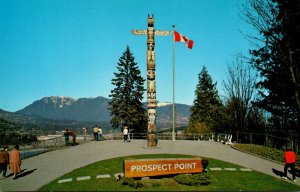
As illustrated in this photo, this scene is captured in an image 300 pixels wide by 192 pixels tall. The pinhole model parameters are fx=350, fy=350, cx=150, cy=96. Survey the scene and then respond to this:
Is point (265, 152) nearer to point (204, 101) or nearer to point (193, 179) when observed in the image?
point (193, 179)

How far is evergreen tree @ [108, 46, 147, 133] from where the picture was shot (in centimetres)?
5056

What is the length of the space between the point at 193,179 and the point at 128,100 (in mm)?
35877

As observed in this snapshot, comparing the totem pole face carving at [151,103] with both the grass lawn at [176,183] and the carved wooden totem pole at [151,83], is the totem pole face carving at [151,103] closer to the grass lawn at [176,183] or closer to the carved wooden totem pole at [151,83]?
the carved wooden totem pole at [151,83]

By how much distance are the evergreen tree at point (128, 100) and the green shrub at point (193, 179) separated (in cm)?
3293


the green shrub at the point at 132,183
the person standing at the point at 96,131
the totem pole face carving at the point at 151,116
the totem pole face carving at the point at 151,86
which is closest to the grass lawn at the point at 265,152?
the totem pole face carving at the point at 151,116

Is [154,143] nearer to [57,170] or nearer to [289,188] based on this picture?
[57,170]

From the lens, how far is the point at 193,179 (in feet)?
55.0

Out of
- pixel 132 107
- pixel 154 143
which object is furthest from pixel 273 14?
pixel 132 107

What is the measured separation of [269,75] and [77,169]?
723 inches

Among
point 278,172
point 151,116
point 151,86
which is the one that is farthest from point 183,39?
point 278,172

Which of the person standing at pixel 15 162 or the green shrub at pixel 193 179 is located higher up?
the person standing at pixel 15 162

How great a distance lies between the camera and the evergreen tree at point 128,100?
50.6 metres

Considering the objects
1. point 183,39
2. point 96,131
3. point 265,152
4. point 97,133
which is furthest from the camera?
point 97,133

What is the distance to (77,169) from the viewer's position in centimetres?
1944
